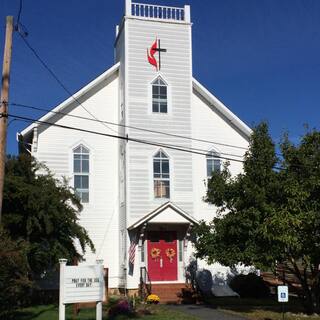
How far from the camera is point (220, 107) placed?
2861 cm

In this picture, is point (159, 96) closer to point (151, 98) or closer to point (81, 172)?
point (151, 98)

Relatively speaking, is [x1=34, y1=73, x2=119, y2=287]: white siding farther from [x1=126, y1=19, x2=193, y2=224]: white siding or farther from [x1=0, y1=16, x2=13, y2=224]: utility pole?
[x1=0, y1=16, x2=13, y2=224]: utility pole

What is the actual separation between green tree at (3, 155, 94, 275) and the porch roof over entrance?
338cm

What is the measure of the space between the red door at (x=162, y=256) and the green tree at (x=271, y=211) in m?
6.40

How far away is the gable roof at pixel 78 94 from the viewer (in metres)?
26.4

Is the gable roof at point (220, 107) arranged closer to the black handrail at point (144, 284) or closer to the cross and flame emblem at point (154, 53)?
the cross and flame emblem at point (154, 53)

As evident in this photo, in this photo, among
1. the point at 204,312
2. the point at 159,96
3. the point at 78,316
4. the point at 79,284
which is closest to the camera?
the point at 79,284

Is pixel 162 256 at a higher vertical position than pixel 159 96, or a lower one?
lower

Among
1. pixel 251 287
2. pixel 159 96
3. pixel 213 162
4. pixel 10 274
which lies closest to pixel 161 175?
pixel 213 162

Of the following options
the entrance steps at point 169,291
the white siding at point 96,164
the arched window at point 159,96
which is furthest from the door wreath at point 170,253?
the arched window at point 159,96

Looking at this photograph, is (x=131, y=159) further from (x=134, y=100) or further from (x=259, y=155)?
(x=259, y=155)

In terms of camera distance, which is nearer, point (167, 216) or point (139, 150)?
point (167, 216)

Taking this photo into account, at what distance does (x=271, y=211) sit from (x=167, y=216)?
8261 millimetres

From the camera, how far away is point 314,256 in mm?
17672
